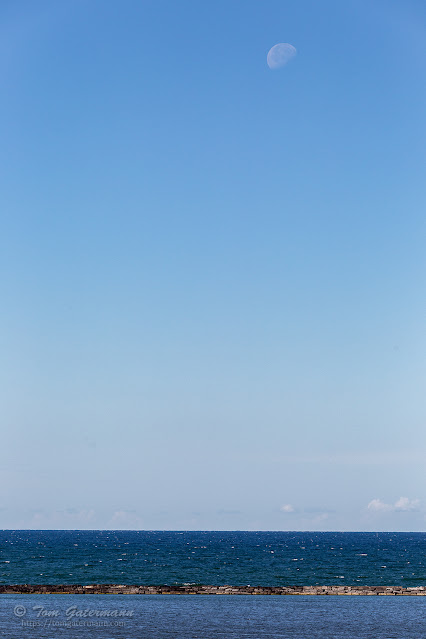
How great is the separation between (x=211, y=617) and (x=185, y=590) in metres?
17.4

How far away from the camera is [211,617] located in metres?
51.5

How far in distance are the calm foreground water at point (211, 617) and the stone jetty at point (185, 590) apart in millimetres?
2203

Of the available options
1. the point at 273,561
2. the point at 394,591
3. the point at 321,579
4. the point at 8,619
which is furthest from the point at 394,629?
the point at 273,561

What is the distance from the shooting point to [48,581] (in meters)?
89.0

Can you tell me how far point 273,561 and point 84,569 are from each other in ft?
132

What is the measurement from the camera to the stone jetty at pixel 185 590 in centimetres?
6669

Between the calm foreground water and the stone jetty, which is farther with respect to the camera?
the stone jetty

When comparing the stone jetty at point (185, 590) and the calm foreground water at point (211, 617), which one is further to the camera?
the stone jetty at point (185, 590)

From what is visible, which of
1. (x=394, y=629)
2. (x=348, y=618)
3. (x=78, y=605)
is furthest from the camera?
(x=78, y=605)

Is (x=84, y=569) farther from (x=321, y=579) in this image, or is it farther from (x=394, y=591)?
(x=394, y=591)

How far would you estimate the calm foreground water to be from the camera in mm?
44438

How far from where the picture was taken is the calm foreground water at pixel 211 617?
146 ft

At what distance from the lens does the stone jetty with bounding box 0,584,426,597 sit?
66688 mm

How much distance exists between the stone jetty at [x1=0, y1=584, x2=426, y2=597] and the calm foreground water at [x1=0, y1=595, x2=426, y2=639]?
2.20m
